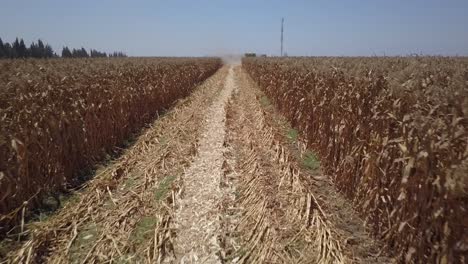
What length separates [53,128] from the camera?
25.7ft

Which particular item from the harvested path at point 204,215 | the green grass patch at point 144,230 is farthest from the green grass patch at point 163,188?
the green grass patch at point 144,230

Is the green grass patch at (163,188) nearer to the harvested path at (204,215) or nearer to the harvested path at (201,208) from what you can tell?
the harvested path at (204,215)

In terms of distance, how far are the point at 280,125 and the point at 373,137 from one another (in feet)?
25.7

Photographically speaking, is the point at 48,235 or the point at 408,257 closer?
the point at 408,257

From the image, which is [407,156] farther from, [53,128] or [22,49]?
[22,49]

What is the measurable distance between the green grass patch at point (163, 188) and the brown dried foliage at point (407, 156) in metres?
3.53

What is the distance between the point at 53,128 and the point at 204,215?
3673 millimetres

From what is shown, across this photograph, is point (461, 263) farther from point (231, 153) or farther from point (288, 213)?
point (231, 153)

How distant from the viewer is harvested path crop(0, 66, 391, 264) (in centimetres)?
546

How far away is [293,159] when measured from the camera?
31.7ft

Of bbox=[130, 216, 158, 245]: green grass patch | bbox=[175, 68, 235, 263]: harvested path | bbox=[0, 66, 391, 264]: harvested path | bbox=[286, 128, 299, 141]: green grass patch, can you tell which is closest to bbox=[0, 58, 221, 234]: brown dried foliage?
bbox=[0, 66, 391, 264]: harvested path

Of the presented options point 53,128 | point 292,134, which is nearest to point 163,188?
point 53,128

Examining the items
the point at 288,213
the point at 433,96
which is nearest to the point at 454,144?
the point at 433,96

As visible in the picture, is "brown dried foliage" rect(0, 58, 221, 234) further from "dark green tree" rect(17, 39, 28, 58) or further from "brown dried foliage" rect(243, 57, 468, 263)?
"dark green tree" rect(17, 39, 28, 58)
